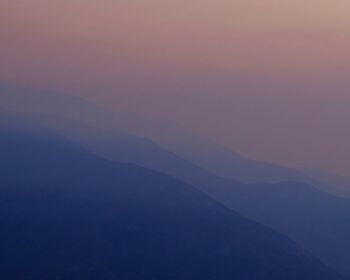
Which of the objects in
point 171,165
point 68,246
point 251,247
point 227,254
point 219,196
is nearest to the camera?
point 68,246

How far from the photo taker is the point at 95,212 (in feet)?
258

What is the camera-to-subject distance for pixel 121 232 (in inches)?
2852

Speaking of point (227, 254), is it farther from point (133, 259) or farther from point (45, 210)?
point (45, 210)

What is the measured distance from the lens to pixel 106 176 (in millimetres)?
101812

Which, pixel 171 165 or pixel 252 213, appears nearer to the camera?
pixel 252 213

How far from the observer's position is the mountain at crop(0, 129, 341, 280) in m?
62.5

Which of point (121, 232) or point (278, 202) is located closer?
point (121, 232)

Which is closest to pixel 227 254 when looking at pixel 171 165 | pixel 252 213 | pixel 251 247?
pixel 251 247

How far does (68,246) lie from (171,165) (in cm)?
10056

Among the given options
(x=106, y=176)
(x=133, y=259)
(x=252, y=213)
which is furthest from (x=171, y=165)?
(x=133, y=259)

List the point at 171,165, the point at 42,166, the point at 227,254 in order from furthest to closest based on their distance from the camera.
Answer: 1. the point at 171,165
2. the point at 42,166
3. the point at 227,254

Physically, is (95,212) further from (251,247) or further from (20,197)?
(251,247)

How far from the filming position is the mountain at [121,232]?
205 feet

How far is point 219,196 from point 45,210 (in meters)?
70.4
